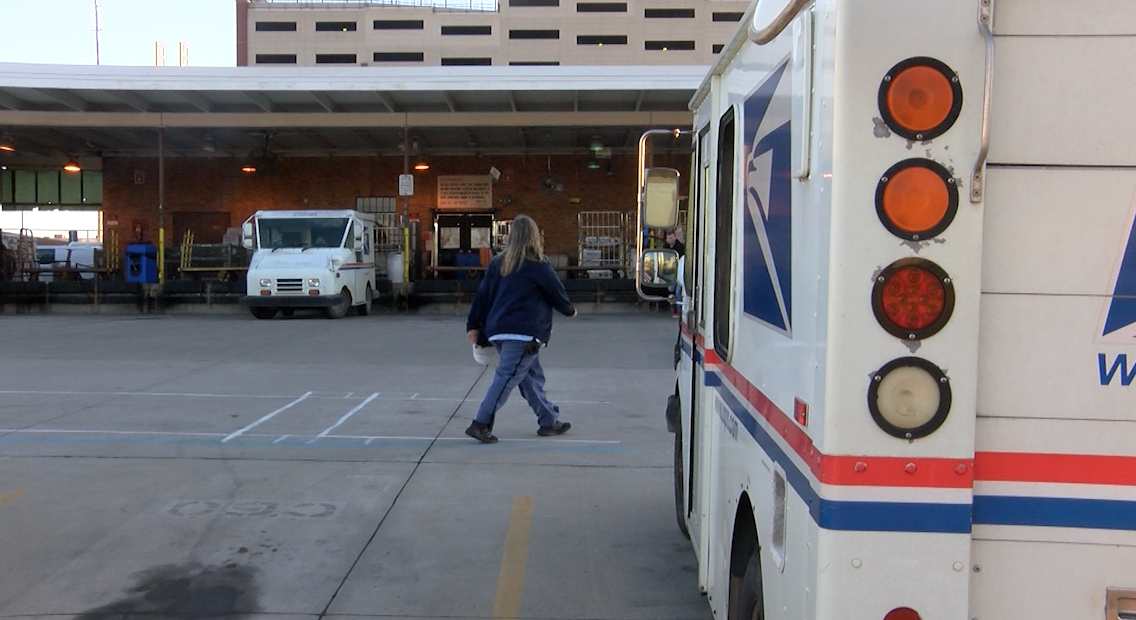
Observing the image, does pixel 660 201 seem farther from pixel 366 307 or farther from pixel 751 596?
pixel 366 307

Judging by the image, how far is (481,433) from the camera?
7.80 meters

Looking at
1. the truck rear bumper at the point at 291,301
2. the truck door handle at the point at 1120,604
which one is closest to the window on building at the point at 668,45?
the truck rear bumper at the point at 291,301

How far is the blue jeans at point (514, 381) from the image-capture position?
7332mm

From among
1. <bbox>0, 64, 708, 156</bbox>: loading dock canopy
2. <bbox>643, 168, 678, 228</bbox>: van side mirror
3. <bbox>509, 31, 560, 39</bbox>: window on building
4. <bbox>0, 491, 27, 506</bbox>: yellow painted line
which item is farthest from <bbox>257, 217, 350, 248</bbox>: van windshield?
<bbox>509, 31, 560, 39</bbox>: window on building

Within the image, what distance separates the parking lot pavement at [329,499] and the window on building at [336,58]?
75.2 metres

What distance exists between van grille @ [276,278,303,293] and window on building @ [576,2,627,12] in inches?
2554

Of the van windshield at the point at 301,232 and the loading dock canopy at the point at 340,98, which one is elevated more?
the loading dock canopy at the point at 340,98

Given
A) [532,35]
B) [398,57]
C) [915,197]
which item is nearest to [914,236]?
[915,197]

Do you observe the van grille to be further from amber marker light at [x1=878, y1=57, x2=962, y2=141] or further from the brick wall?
amber marker light at [x1=878, y1=57, x2=962, y2=141]

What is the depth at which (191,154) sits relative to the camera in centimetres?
3106

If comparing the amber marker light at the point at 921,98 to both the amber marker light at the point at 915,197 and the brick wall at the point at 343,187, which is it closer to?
the amber marker light at the point at 915,197

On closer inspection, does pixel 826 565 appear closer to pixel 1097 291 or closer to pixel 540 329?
pixel 1097 291

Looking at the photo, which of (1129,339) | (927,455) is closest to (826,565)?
(927,455)

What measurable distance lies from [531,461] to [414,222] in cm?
2339
